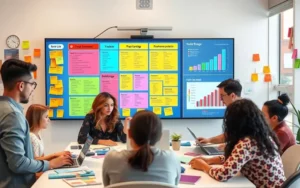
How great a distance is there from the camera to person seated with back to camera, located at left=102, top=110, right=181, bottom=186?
6.56ft

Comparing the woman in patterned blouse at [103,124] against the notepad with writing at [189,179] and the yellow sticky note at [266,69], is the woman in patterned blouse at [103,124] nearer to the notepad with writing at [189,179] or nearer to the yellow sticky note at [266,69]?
the notepad with writing at [189,179]

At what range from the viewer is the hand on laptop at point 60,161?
104 inches

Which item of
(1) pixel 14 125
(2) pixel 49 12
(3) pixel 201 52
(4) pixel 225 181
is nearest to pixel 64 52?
(2) pixel 49 12

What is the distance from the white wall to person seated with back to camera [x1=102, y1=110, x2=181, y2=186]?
3.12 m

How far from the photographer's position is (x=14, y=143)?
2.27 m

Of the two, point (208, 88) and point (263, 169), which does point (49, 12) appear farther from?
point (263, 169)

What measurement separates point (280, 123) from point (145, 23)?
2.37 meters

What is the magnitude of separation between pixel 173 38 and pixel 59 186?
310cm

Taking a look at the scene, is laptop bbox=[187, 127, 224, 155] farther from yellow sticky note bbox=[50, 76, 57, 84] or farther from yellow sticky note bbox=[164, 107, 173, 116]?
yellow sticky note bbox=[50, 76, 57, 84]

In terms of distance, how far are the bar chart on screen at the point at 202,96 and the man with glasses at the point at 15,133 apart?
2835 millimetres

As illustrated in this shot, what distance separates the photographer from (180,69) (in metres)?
5.07

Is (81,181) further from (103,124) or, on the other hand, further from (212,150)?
(103,124)

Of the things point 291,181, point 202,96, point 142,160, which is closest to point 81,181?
point 142,160

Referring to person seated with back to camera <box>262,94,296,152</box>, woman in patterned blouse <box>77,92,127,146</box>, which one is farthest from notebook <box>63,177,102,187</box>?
person seated with back to camera <box>262,94,296,152</box>
